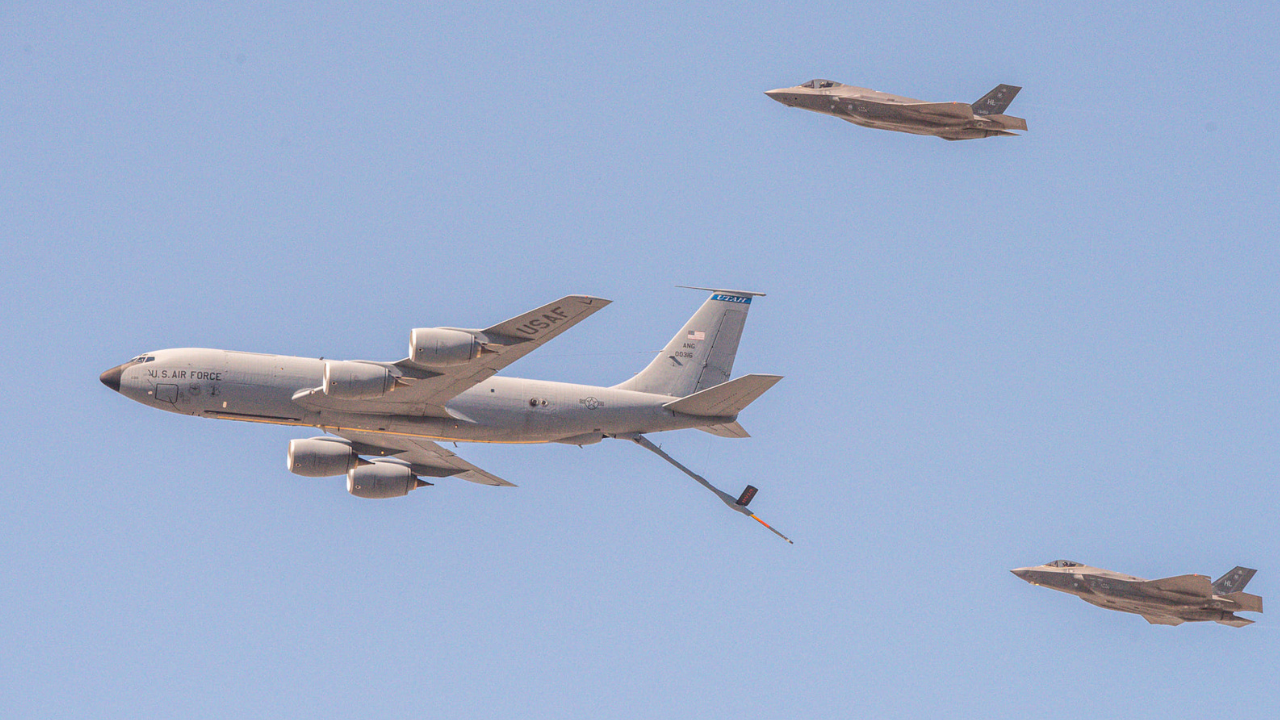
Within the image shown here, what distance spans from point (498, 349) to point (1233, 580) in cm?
3422

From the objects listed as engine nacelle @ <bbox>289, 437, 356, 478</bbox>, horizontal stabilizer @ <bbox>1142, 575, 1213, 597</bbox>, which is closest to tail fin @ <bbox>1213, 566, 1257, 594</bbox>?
horizontal stabilizer @ <bbox>1142, 575, 1213, 597</bbox>

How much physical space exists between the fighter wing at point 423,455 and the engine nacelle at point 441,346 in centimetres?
848

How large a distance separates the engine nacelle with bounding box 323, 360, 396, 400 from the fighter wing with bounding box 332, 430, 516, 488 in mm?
6162

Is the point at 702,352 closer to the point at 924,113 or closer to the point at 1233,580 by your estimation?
the point at 924,113

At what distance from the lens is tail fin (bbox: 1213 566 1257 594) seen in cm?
6206

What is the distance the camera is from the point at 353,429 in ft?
184

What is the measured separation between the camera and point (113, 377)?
54.4m

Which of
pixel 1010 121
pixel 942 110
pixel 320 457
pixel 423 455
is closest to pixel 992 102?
pixel 1010 121

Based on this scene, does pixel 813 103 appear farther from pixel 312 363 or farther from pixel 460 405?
pixel 312 363

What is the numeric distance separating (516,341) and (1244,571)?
34.1m

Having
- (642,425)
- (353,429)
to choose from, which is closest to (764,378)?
(642,425)

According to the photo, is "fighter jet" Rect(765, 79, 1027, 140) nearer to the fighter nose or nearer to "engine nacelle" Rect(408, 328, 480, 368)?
"engine nacelle" Rect(408, 328, 480, 368)

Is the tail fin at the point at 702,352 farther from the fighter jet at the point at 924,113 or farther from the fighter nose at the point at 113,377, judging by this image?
the fighter nose at the point at 113,377

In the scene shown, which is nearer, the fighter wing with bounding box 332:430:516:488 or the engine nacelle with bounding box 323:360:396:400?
the engine nacelle with bounding box 323:360:396:400
